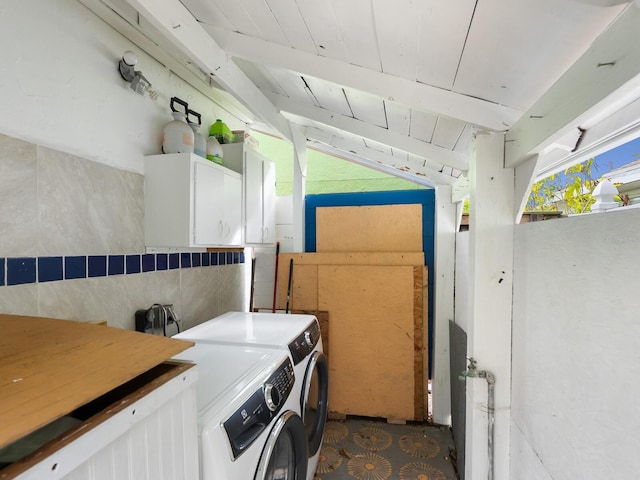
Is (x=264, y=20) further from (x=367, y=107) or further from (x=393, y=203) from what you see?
(x=393, y=203)

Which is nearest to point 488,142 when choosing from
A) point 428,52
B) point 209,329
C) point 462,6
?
point 428,52

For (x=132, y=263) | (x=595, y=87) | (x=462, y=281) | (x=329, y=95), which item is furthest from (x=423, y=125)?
(x=132, y=263)

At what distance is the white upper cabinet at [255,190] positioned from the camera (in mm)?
2045

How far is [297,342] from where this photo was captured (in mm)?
1531

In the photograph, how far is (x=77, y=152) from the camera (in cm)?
126

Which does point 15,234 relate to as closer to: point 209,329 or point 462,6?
point 209,329

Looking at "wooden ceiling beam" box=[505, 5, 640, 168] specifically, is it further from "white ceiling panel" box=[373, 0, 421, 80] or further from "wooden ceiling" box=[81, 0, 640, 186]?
"white ceiling panel" box=[373, 0, 421, 80]

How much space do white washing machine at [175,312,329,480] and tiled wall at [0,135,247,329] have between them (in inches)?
13.9

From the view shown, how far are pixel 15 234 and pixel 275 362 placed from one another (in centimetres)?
105

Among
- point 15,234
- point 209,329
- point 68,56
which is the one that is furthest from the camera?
point 209,329

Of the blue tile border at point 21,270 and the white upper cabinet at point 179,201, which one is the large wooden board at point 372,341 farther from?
the blue tile border at point 21,270

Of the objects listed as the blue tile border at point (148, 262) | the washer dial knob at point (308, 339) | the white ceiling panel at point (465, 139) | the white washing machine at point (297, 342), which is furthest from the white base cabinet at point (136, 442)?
the white ceiling panel at point (465, 139)

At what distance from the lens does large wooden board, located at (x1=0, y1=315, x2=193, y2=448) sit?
1.27 feet

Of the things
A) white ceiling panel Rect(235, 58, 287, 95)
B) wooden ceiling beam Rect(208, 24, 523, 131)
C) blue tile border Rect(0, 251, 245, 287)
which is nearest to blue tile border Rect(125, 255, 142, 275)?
blue tile border Rect(0, 251, 245, 287)
